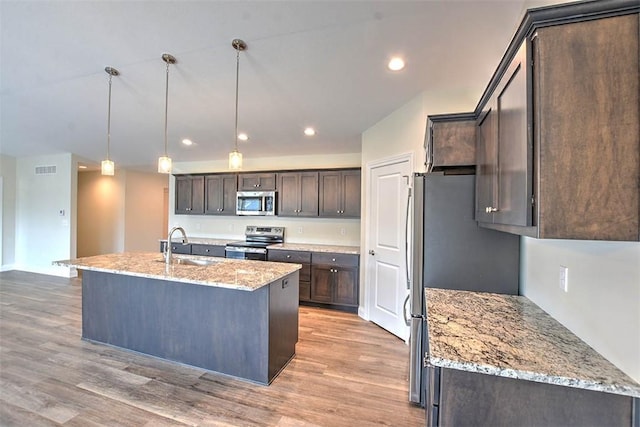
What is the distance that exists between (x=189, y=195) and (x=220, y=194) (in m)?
0.74

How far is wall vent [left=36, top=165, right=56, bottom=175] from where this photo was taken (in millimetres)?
6066

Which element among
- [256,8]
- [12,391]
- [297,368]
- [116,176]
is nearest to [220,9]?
[256,8]

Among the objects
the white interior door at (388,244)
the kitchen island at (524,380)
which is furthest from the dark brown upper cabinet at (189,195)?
the kitchen island at (524,380)

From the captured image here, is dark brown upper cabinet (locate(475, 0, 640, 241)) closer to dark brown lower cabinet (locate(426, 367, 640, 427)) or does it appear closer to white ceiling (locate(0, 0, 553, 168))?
dark brown lower cabinet (locate(426, 367, 640, 427))

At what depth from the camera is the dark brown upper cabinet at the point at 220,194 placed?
5.42 metres

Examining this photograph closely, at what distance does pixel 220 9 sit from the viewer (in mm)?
2154

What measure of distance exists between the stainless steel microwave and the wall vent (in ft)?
13.9

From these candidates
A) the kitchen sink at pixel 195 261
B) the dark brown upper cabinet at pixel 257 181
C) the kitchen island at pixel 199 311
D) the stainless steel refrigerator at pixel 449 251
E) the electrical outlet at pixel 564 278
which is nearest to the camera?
the electrical outlet at pixel 564 278

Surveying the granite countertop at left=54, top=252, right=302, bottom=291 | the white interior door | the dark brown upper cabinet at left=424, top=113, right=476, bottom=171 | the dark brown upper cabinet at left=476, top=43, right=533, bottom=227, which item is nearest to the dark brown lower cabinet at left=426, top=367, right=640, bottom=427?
the dark brown upper cabinet at left=476, top=43, right=533, bottom=227

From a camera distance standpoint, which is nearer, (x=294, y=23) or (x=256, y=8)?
(x=256, y=8)

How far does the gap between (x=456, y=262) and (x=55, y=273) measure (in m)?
7.78

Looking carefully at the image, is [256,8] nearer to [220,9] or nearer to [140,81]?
[220,9]

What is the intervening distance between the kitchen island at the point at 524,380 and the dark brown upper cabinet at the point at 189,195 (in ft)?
17.2

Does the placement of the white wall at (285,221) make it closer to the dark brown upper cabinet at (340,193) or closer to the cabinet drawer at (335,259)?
the dark brown upper cabinet at (340,193)
